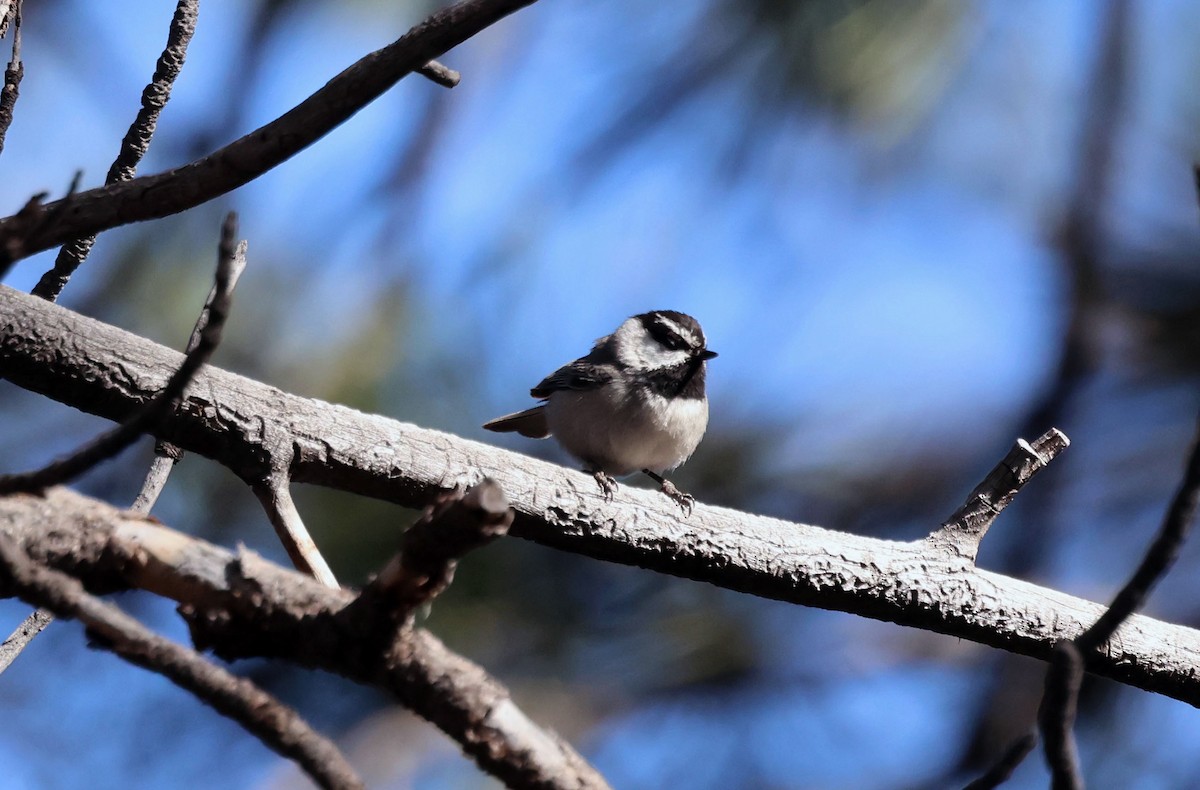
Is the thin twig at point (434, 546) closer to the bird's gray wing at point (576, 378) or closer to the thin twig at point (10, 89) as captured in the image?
the thin twig at point (10, 89)

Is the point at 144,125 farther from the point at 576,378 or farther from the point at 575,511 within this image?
the point at 576,378

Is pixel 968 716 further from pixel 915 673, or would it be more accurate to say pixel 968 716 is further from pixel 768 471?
pixel 768 471

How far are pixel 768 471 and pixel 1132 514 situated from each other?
50.4 inches

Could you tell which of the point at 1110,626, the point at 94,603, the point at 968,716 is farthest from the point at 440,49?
the point at 968,716

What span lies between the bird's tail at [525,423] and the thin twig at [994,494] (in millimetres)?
1761

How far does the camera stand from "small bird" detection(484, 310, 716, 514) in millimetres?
3584

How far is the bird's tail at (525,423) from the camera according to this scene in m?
3.89

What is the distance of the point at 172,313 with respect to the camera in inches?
150

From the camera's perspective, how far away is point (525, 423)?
3973 mm

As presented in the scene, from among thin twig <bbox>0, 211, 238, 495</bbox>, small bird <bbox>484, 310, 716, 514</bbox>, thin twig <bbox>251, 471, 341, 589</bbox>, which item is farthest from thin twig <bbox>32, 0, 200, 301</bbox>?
small bird <bbox>484, 310, 716, 514</bbox>

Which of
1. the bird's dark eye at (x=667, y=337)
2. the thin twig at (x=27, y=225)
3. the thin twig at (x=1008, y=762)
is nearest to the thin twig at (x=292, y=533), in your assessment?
the thin twig at (x=27, y=225)

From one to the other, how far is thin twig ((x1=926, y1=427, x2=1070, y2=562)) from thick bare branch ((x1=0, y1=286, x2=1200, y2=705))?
0.05m

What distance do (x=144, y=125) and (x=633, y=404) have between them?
183cm

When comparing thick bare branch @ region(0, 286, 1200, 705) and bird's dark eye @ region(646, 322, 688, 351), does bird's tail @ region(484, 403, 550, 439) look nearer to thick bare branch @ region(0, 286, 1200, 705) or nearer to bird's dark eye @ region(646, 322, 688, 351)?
bird's dark eye @ region(646, 322, 688, 351)
